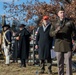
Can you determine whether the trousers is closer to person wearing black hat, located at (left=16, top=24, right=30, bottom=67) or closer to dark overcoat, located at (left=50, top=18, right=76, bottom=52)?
dark overcoat, located at (left=50, top=18, right=76, bottom=52)

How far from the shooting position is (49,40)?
10.7m

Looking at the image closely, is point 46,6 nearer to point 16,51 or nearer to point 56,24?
point 16,51

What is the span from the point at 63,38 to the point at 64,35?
0.09 meters

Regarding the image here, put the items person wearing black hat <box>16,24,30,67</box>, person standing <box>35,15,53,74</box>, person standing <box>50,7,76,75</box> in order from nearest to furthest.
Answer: person standing <box>50,7,76,75</box> → person standing <box>35,15,53,74</box> → person wearing black hat <box>16,24,30,67</box>

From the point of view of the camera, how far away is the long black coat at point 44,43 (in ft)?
34.7

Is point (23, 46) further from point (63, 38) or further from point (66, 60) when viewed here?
point (66, 60)

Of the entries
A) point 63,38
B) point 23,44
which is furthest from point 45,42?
point 23,44

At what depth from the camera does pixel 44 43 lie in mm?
10672

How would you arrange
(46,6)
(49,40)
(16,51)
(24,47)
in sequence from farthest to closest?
(46,6) < (16,51) < (24,47) < (49,40)

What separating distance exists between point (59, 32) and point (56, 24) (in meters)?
0.25

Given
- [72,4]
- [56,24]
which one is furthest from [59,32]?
[72,4]

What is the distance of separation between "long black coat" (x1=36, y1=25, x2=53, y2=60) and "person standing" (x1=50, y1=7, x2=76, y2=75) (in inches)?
85.3

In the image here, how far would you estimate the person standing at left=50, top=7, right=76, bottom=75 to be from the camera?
8.15 m

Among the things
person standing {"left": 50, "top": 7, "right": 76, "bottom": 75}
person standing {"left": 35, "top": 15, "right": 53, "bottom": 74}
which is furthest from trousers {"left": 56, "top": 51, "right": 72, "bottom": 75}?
person standing {"left": 35, "top": 15, "right": 53, "bottom": 74}
